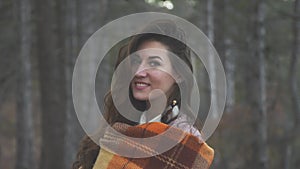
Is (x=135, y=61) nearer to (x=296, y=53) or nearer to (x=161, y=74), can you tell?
(x=161, y=74)

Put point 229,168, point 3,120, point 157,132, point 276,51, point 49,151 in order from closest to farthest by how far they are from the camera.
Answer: point 157,132, point 49,151, point 229,168, point 276,51, point 3,120

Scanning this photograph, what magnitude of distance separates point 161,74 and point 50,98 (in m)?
11.2

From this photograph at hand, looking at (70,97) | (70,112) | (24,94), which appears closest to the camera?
(70,112)

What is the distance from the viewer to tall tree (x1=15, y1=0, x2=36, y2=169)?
14664 millimetres

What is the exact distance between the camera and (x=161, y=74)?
3312mm

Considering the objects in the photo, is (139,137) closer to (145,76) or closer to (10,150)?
(145,76)

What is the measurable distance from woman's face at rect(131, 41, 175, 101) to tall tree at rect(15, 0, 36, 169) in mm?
11465

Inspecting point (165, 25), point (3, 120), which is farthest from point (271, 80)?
point (165, 25)

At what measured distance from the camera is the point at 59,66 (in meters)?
15.2

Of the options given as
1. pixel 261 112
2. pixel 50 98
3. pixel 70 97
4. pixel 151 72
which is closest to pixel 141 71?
pixel 151 72

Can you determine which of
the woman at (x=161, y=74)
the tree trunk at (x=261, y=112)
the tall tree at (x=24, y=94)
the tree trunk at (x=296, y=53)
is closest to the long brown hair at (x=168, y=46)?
the woman at (x=161, y=74)

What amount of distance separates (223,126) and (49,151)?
433 centimetres

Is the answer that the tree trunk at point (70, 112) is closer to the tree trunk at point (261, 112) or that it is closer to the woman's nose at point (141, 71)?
the tree trunk at point (261, 112)

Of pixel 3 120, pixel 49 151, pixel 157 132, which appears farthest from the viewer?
pixel 3 120
